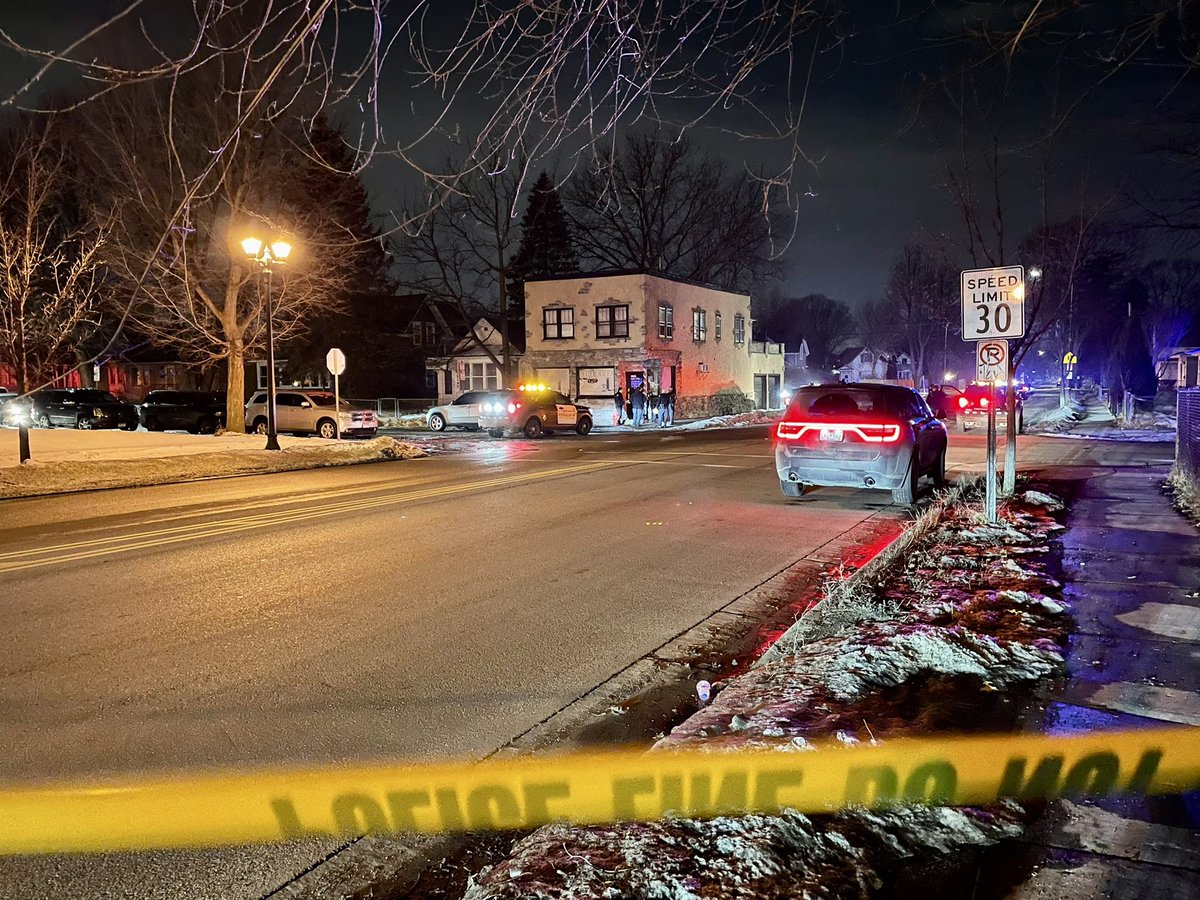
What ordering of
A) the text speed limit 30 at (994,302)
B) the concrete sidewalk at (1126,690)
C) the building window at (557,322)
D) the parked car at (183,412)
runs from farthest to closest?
the building window at (557,322) < the parked car at (183,412) < the text speed limit 30 at (994,302) < the concrete sidewalk at (1126,690)

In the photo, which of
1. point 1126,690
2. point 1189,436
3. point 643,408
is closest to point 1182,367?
point 643,408

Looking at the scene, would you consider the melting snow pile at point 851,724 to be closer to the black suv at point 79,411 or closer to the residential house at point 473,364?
the black suv at point 79,411

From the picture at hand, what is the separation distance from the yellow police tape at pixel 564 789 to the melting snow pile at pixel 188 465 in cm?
1374

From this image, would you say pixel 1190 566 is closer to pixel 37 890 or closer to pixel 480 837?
pixel 480 837

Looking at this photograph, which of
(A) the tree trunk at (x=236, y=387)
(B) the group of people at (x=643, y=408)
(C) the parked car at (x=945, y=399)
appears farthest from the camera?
(B) the group of people at (x=643, y=408)

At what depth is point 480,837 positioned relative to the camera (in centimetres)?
331

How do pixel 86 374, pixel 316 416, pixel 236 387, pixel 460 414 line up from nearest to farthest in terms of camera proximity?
pixel 236 387
pixel 316 416
pixel 460 414
pixel 86 374

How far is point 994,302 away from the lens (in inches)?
374

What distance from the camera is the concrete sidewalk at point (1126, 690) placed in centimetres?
297

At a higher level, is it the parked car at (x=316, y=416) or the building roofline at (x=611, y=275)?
the building roofline at (x=611, y=275)

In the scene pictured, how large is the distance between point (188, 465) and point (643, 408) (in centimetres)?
2220

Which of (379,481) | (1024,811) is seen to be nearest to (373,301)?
(379,481)

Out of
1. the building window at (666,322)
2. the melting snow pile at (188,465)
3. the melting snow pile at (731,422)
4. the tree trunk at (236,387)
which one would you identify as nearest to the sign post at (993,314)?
the melting snow pile at (188,465)

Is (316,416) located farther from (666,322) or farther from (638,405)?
(666,322)
